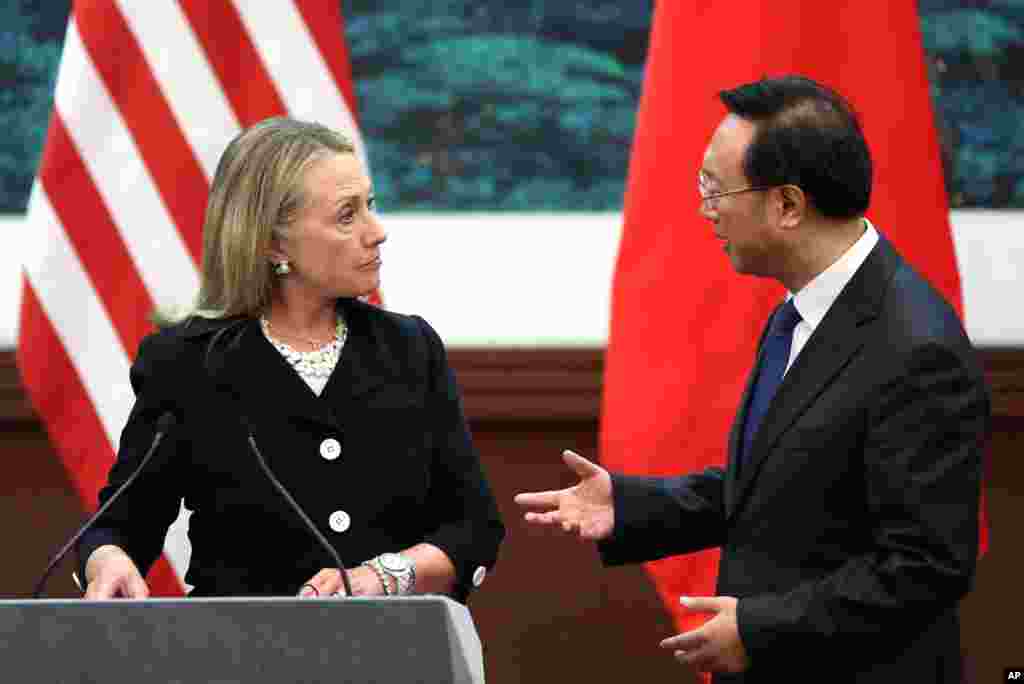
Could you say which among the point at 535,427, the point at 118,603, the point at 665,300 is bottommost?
the point at 535,427

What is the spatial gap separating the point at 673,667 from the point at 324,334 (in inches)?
70.1

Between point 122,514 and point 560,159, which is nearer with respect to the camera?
point 122,514

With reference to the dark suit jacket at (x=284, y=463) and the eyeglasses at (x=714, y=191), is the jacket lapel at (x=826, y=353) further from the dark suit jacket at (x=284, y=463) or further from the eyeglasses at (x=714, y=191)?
the dark suit jacket at (x=284, y=463)

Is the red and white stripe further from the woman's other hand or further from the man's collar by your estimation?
the man's collar

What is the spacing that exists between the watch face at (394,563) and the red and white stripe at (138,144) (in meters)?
1.17

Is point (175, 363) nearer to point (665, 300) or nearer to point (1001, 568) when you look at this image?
point (665, 300)

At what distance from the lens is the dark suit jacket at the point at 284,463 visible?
252 centimetres

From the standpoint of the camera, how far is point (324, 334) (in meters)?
2.66

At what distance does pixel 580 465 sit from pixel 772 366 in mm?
330

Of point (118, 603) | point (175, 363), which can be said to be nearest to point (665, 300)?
point (175, 363)

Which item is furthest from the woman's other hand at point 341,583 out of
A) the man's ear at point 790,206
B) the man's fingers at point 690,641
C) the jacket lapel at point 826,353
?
the man's ear at point 790,206

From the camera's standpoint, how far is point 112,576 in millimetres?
Result: 2424

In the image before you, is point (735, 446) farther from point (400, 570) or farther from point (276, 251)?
point (276, 251)

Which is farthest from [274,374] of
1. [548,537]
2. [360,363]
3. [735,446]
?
[548,537]
